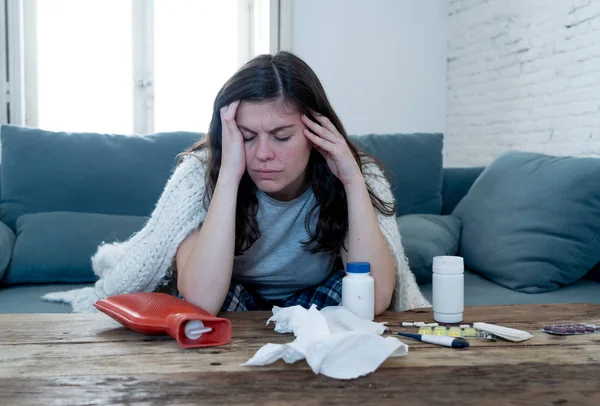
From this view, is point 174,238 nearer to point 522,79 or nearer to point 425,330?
point 425,330

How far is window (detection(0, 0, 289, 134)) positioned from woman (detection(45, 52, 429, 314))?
2.52 meters

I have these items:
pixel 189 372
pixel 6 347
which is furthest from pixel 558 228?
pixel 6 347

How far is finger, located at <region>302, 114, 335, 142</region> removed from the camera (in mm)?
1421

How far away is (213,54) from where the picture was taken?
4.25 meters

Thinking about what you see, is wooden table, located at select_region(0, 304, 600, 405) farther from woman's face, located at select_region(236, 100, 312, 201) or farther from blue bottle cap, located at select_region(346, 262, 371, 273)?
woman's face, located at select_region(236, 100, 312, 201)

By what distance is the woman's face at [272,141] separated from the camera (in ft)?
4.44

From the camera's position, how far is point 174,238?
4.88 ft

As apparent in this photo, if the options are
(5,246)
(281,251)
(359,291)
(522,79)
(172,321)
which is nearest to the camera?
(172,321)

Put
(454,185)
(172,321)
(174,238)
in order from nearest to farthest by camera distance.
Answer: (172,321) → (174,238) → (454,185)

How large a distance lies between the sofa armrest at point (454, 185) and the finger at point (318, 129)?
1.36 m

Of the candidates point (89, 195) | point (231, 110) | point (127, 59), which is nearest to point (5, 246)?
point (89, 195)

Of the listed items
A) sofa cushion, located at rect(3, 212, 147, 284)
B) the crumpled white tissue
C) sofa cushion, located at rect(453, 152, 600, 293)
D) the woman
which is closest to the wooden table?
the crumpled white tissue

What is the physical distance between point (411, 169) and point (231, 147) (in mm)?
1241

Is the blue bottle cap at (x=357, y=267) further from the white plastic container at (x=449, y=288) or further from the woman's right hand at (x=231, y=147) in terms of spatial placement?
the woman's right hand at (x=231, y=147)
